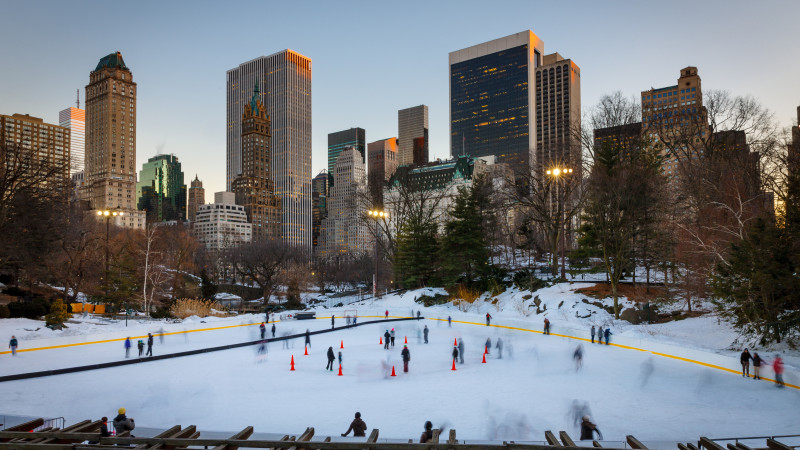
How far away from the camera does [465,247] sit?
44.4 metres

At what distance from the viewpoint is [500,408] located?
43.3ft

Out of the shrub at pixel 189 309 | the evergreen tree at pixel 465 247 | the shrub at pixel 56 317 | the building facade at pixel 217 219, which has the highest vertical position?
the building facade at pixel 217 219

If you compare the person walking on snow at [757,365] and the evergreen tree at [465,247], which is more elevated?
the evergreen tree at [465,247]

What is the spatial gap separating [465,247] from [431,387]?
29.3 meters

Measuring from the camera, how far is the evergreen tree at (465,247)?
44.1 m

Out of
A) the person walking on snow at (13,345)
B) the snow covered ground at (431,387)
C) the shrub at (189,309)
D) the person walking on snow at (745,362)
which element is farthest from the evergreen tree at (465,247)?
A: the person walking on snow at (13,345)

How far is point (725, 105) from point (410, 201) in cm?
2943

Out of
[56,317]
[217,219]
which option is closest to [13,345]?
[56,317]

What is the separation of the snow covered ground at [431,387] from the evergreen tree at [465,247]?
54.5 ft

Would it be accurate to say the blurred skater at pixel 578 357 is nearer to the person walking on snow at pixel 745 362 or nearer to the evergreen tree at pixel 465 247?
the person walking on snow at pixel 745 362

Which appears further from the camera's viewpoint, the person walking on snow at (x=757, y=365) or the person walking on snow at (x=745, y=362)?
the person walking on snow at (x=745, y=362)

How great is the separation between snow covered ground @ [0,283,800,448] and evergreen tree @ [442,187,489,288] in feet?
54.5

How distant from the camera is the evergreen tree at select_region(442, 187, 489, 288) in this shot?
44094 millimetres

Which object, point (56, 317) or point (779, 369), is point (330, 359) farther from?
point (56, 317)
